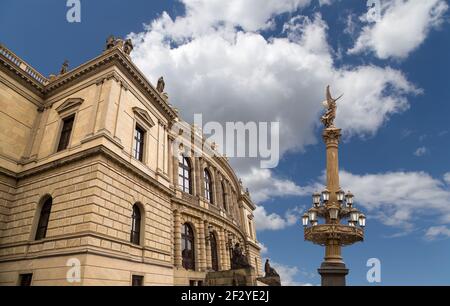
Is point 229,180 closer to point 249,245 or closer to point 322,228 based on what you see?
point 249,245

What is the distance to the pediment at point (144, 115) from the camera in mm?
19736

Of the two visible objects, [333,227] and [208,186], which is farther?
[208,186]

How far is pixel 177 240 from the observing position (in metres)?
22.6

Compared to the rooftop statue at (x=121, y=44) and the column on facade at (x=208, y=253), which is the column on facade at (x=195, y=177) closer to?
the column on facade at (x=208, y=253)

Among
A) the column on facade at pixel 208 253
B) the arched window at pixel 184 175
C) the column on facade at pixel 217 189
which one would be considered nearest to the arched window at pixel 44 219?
the arched window at pixel 184 175

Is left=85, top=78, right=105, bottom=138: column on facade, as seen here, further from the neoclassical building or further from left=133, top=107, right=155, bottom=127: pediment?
left=133, top=107, right=155, bottom=127: pediment

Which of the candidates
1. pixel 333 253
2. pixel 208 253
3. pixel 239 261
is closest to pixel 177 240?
pixel 208 253

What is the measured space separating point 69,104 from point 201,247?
13854 mm

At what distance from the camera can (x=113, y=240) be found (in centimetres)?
1502

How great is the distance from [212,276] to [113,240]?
9225 millimetres

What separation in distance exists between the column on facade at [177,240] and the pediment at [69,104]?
9809 millimetres

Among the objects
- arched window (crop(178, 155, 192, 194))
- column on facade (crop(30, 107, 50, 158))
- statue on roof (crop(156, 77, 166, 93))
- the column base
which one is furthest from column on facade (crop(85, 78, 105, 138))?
the column base

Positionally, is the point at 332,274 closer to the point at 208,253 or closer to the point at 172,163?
the point at 208,253
